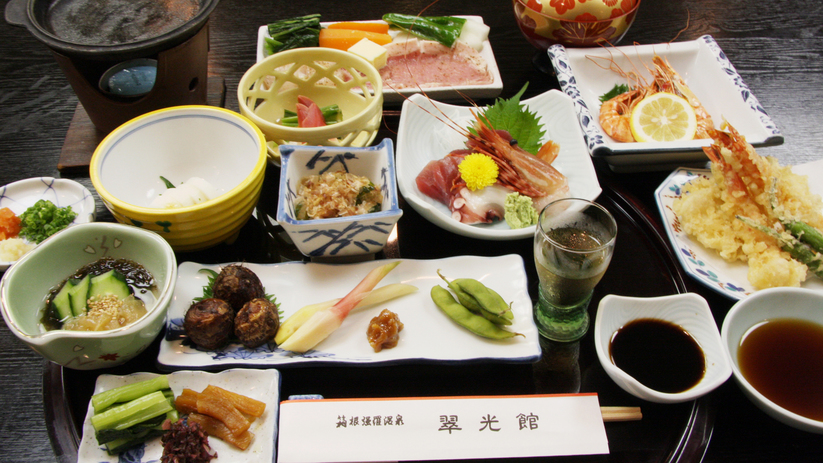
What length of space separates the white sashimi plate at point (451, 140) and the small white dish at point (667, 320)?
0.47 m

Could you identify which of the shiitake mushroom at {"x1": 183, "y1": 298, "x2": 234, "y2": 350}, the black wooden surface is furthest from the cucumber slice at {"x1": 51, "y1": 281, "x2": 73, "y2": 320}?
the shiitake mushroom at {"x1": 183, "y1": 298, "x2": 234, "y2": 350}

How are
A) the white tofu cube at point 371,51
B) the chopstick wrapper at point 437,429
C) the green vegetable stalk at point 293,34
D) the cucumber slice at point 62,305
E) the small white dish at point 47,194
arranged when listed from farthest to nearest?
the green vegetable stalk at point 293,34 → the white tofu cube at point 371,51 → the small white dish at point 47,194 → the cucumber slice at point 62,305 → the chopstick wrapper at point 437,429

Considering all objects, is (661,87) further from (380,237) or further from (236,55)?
(236,55)

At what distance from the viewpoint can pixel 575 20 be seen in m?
2.48

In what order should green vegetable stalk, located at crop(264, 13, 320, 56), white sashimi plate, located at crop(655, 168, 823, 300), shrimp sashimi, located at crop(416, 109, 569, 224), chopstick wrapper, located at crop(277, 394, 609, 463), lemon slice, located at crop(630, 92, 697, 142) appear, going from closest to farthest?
chopstick wrapper, located at crop(277, 394, 609, 463), white sashimi plate, located at crop(655, 168, 823, 300), shrimp sashimi, located at crop(416, 109, 569, 224), lemon slice, located at crop(630, 92, 697, 142), green vegetable stalk, located at crop(264, 13, 320, 56)

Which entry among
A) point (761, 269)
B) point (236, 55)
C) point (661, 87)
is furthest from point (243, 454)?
point (661, 87)

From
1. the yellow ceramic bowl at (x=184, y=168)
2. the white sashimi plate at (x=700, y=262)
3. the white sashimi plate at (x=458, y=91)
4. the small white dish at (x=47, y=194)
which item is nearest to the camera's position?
the yellow ceramic bowl at (x=184, y=168)

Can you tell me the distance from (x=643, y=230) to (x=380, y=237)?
1003 millimetres

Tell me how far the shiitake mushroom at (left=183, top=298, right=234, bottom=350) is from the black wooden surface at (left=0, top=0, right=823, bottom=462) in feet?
0.80

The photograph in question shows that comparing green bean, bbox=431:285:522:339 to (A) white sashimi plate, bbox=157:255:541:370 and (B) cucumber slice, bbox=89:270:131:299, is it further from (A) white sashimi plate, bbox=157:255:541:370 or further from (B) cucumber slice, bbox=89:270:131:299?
(B) cucumber slice, bbox=89:270:131:299

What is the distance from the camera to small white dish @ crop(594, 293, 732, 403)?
1.24 m

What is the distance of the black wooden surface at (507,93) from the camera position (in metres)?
1.34

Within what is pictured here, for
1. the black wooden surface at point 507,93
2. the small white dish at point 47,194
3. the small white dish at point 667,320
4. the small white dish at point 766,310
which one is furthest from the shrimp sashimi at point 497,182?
the small white dish at point 47,194

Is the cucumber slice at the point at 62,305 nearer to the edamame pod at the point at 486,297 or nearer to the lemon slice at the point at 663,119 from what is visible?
the edamame pod at the point at 486,297
